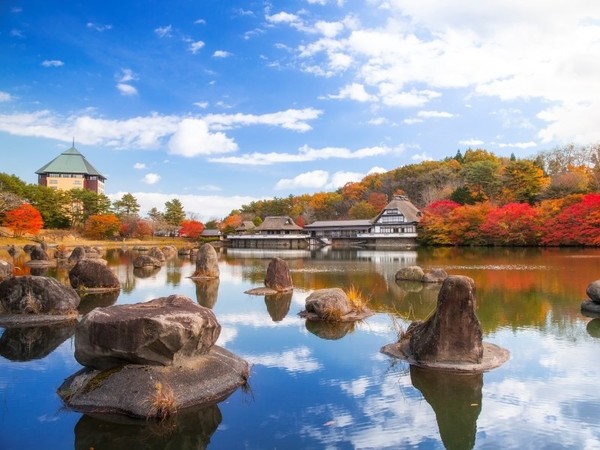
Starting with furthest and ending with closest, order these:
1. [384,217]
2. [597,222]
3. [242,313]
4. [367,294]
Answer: [384,217] < [597,222] < [367,294] < [242,313]

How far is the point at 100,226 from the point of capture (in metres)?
64.1

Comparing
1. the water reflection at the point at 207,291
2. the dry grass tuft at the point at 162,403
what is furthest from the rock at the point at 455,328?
the water reflection at the point at 207,291

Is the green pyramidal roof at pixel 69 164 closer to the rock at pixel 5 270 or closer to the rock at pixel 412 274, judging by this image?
the rock at pixel 5 270

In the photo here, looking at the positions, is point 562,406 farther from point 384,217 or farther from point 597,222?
point 384,217

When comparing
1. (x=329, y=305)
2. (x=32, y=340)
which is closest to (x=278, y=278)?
(x=329, y=305)

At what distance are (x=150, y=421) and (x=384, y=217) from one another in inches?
2462

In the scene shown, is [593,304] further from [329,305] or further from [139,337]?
[139,337]

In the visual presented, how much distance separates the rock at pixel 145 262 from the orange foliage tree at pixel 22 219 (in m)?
26.0

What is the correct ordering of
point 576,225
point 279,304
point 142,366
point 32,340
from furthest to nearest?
point 576,225
point 279,304
point 32,340
point 142,366

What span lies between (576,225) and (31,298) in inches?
1852

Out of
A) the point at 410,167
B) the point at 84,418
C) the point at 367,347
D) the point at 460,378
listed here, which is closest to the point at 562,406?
the point at 460,378

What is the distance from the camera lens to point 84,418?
6.95 m

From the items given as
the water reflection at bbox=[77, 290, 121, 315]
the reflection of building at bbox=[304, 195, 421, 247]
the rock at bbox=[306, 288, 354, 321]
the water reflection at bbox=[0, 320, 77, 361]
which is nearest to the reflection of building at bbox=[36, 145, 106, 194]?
the reflection of building at bbox=[304, 195, 421, 247]

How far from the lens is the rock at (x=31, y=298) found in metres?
13.6
